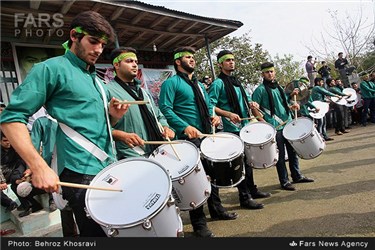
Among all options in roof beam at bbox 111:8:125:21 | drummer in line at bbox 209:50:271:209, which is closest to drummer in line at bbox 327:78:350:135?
drummer in line at bbox 209:50:271:209

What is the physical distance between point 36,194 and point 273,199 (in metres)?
3.03

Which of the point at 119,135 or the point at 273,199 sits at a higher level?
the point at 119,135

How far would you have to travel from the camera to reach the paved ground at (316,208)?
2.94m

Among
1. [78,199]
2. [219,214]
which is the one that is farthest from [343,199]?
[78,199]

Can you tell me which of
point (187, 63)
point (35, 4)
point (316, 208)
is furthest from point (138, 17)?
point (316, 208)

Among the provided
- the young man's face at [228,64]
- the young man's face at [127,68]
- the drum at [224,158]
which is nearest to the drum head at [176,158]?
the drum at [224,158]

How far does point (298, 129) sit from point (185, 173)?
252cm

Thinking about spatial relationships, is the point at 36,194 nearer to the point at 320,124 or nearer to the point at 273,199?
the point at 273,199

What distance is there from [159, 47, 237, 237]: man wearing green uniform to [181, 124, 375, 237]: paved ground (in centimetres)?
33

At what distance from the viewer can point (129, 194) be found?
1708mm

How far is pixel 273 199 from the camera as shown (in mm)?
4070

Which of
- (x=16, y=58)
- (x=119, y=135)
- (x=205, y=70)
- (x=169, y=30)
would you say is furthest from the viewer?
(x=205, y=70)

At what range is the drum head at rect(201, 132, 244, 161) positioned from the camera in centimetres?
304

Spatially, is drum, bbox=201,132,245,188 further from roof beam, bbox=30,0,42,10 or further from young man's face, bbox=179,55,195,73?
roof beam, bbox=30,0,42,10
